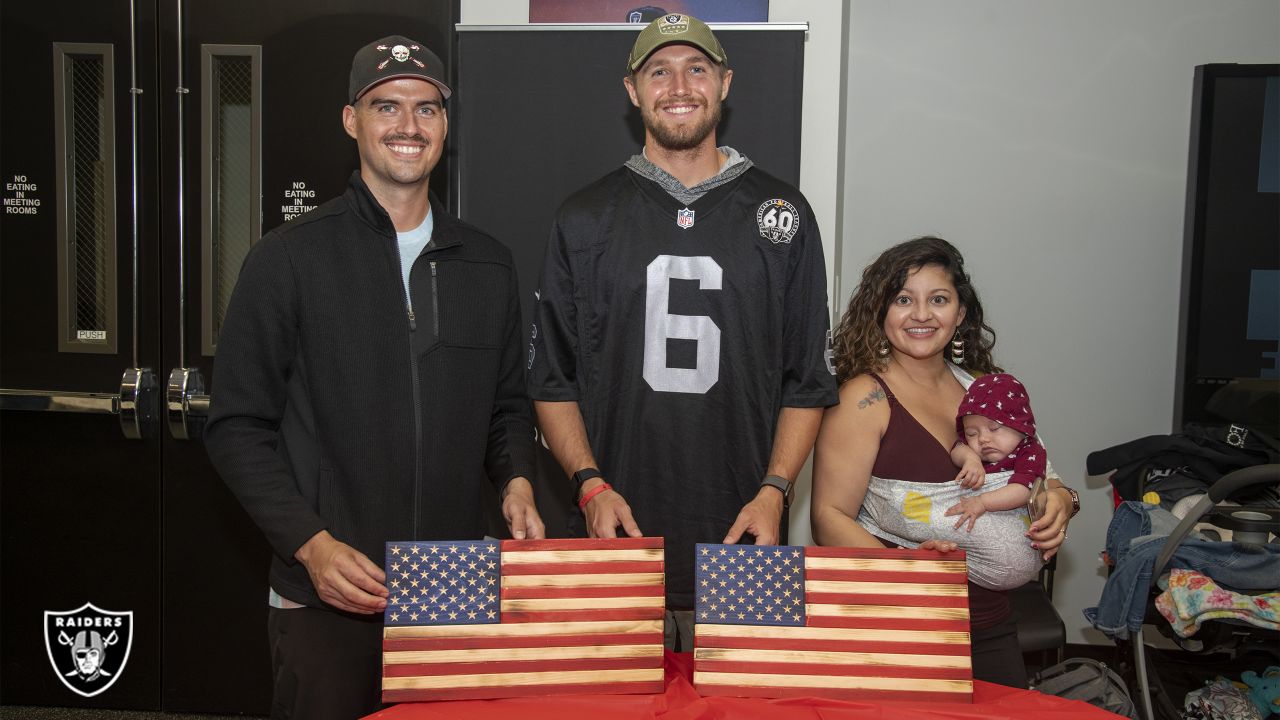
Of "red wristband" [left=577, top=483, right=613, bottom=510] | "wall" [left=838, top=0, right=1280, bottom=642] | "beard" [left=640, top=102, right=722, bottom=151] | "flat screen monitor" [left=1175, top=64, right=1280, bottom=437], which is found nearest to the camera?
"red wristband" [left=577, top=483, right=613, bottom=510]

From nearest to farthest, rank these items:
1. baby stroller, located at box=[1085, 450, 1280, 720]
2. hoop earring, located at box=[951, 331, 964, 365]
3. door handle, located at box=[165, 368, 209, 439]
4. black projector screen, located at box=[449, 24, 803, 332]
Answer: hoop earring, located at box=[951, 331, 964, 365] → baby stroller, located at box=[1085, 450, 1280, 720] → black projector screen, located at box=[449, 24, 803, 332] → door handle, located at box=[165, 368, 209, 439]

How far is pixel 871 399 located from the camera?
7.03 feet

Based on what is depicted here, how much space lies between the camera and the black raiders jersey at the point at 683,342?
2.15m

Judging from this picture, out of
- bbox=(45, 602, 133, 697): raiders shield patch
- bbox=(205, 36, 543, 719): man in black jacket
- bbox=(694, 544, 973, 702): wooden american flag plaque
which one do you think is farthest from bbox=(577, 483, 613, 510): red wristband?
bbox=(45, 602, 133, 697): raiders shield patch

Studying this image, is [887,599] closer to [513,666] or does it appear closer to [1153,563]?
[513,666]

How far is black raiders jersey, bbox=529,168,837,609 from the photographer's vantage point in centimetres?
215

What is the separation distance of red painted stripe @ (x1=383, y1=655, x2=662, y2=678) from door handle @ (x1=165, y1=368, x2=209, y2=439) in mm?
2061

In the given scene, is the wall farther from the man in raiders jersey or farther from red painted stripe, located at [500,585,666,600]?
red painted stripe, located at [500,585,666,600]

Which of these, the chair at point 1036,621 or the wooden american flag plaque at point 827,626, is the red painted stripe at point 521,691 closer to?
the wooden american flag plaque at point 827,626

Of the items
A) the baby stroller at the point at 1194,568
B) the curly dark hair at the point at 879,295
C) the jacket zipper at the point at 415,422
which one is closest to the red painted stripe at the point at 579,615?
the jacket zipper at the point at 415,422

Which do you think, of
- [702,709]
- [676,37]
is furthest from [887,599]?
[676,37]

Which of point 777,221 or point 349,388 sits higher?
point 777,221

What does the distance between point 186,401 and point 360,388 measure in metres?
1.71

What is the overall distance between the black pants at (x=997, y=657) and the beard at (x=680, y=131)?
1.28 m
